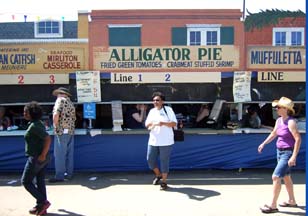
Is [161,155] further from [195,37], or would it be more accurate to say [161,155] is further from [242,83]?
[195,37]

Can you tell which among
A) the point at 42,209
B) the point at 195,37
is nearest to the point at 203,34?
the point at 195,37

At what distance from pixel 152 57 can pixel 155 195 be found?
2.71 meters

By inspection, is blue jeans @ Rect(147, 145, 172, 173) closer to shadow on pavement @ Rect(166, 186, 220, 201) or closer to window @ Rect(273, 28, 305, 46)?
shadow on pavement @ Rect(166, 186, 220, 201)

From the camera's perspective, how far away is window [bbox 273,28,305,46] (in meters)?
13.3

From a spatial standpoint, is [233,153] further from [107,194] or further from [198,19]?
[198,19]

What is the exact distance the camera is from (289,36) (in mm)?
14945

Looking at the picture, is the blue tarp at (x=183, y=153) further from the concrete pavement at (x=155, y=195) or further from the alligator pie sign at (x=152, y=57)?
the alligator pie sign at (x=152, y=57)

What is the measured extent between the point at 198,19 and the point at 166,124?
4000 millimetres

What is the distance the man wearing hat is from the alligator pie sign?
1074 mm

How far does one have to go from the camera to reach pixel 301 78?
8.34 m

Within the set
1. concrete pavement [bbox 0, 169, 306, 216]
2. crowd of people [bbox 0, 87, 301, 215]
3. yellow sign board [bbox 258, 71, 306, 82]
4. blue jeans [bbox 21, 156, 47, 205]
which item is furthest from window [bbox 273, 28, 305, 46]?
blue jeans [bbox 21, 156, 47, 205]

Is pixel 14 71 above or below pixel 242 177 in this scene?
above

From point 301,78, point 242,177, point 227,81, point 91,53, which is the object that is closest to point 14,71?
point 91,53

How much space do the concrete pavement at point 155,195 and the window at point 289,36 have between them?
20.6 ft
